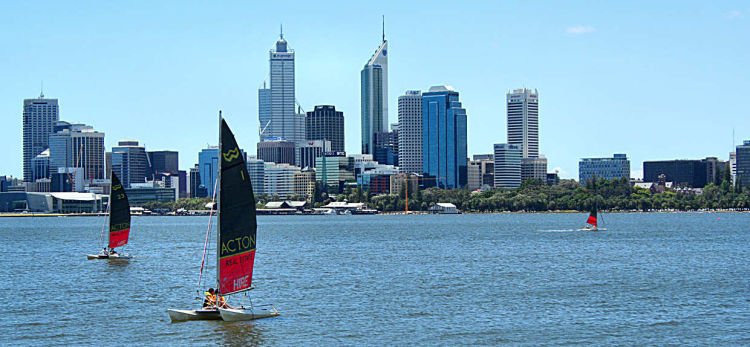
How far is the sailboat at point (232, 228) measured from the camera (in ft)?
168

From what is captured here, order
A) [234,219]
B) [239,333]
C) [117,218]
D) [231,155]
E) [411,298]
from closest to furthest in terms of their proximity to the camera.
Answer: [231,155] → [234,219] → [239,333] → [411,298] → [117,218]

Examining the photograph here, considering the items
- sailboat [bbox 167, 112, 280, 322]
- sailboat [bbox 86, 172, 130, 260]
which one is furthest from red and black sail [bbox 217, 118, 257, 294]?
sailboat [bbox 86, 172, 130, 260]

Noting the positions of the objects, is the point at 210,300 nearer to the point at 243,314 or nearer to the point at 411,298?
the point at 243,314

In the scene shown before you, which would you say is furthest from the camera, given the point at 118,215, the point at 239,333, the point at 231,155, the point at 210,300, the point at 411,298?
the point at 118,215

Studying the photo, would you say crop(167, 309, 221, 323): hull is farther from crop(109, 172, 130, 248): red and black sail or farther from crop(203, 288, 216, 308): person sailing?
crop(109, 172, 130, 248): red and black sail

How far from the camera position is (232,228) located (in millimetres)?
52250

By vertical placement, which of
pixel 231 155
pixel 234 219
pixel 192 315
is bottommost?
pixel 192 315

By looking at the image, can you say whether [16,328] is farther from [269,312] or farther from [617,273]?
[617,273]

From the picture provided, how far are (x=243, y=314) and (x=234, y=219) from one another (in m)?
5.06

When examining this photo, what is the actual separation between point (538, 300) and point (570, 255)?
42.3 m

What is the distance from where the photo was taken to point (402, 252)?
385ft

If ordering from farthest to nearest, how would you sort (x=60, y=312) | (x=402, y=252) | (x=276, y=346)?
(x=402, y=252) → (x=60, y=312) → (x=276, y=346)

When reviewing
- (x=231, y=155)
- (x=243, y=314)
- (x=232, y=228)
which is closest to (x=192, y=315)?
(x=243, y=314)

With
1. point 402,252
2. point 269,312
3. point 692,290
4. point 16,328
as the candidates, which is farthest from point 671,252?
point 16,328
